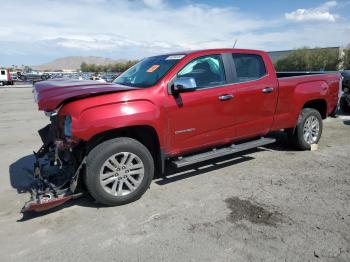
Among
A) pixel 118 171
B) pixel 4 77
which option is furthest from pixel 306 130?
pixel 4 77

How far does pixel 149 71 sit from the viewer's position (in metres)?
5.21

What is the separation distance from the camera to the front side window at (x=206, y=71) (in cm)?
498

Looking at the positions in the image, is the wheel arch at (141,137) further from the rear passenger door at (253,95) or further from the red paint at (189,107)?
the rear passenger door at (253,95)

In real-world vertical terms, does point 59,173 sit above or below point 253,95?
below

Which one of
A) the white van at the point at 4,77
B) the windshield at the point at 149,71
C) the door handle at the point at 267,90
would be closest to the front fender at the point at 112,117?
the windshield at the point at 149,71

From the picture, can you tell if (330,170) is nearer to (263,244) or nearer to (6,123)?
Answer: (263,244)

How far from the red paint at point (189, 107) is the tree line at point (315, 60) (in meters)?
46.9

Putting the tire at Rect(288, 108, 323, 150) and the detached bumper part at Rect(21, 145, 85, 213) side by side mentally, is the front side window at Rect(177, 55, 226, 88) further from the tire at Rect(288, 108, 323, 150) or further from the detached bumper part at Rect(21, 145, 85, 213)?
the tire at Rect(288, 108, 323, 150)

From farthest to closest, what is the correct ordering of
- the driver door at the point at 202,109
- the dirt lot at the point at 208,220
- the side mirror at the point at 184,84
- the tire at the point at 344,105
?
the tire at the point at 344,105, the driver door at the point at 202,109, the side mirror at the point at 184,84, the dirt lot at the point at 208,220

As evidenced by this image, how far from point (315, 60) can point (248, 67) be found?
5568 centimetres

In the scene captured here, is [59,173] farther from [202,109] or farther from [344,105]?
[344,105]

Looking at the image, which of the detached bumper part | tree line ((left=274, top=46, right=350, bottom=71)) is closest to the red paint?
the detached bumper part

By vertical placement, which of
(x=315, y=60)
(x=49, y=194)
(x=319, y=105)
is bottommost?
(x=49, y=194)

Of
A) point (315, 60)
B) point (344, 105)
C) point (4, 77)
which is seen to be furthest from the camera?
point (315, 60)
